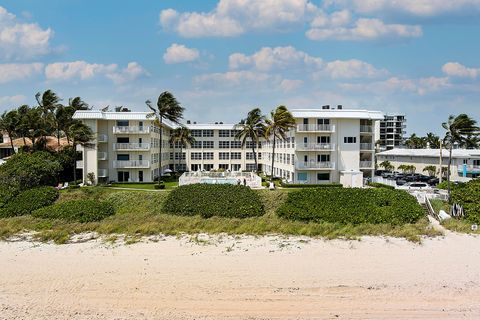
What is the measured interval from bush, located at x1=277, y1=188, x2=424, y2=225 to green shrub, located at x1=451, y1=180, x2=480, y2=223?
304 centimetres

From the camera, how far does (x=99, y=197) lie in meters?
32.9

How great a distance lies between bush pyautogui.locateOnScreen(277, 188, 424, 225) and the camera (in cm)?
2577

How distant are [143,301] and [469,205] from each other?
22.3m

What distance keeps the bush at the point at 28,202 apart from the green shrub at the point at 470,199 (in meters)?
28.8

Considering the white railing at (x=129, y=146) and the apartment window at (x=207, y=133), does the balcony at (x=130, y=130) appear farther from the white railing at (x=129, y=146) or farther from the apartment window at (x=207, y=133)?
the apartment window at (x=207, y=133)

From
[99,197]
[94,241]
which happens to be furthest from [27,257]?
[99,197]

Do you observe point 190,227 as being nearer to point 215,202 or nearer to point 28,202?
point 215,202

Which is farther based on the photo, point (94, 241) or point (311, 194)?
point (311, 194)

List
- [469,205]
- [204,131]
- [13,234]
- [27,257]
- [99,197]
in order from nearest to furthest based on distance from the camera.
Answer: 1. [27,257]
2. [13,234]
3. [469,205]
4. [99,197]
5. [204,131]

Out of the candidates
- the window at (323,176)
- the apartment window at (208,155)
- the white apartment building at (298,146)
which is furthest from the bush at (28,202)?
the apartment window at (208,155)

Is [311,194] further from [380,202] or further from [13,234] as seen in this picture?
[13,234]

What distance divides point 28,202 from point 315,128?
30793mm

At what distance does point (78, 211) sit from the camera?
89.9 feet

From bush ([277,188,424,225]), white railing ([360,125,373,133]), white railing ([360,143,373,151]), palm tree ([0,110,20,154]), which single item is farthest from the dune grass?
palm tree ([0,110,20,154])
